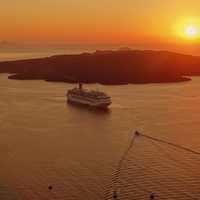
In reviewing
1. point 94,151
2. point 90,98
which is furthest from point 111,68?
point 94,151

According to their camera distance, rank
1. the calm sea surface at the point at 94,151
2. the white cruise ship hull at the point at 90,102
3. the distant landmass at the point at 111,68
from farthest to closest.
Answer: the distant landmass at the point at 111,68, the white cruise ship hull at the point at 90,102, the calm sea surface at the point at 94,151

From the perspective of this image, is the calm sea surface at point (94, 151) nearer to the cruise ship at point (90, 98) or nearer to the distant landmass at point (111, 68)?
the cruise ship at point (90, 98)

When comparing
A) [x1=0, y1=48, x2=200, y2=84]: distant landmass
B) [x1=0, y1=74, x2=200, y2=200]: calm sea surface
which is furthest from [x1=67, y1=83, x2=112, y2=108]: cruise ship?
[x1=0, y1=48, x2=200, y2=84]: distant landmass

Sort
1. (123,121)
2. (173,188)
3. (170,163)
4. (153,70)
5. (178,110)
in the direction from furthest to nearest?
(153,70)
(178,110)
(123,121)
(170,163)
(173,188)

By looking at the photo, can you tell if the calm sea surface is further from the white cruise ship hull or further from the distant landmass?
the distant landmass

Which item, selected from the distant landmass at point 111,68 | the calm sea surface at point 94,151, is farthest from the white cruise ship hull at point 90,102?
the distant landmass at point 111,68

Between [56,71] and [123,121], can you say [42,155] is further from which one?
[56,71]

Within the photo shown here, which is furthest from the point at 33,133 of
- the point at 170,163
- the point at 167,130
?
the point at 170,163
